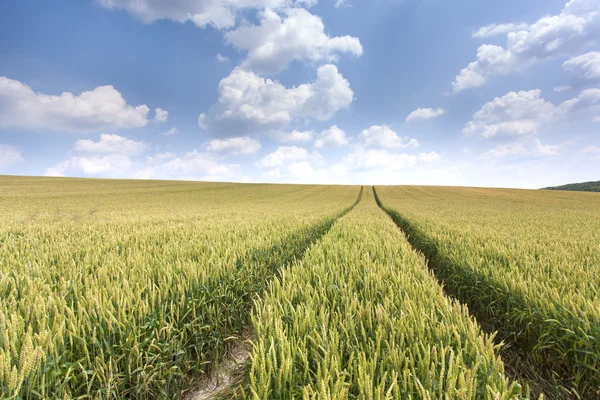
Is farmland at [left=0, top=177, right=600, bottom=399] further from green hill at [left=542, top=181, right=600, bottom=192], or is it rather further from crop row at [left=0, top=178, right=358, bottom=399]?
green hill at [left=542, top=181, right=600, bottom=192]

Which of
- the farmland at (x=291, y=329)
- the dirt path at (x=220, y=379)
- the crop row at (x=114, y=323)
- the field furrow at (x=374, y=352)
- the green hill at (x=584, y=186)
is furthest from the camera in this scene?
the green hill at (x=584, y=186)

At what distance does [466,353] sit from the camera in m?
1.64

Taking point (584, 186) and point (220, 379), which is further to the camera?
point (584, 186)

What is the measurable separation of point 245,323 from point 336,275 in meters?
1.52

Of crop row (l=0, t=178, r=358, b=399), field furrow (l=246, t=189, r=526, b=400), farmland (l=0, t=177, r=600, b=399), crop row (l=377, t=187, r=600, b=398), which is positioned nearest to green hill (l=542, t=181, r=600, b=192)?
crop row (l=377, t=187, r=600, b=398)

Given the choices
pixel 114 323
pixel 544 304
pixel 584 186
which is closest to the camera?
pixel 114 323

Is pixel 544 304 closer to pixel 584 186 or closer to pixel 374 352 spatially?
pixel 374 352

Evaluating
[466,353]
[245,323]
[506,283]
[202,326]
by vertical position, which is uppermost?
[466,353]

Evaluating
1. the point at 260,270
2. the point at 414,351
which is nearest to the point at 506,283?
the point at 414,351

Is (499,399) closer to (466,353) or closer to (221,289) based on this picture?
(466,353)

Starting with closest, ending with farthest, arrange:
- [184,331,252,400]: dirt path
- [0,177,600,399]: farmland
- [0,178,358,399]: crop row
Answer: [0,177,600,399]: farmland → [0,178,358,399]: crop row → [184,331,252,400]: dirt path

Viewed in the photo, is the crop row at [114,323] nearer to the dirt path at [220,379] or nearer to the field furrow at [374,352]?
the dirt path at [220,379]

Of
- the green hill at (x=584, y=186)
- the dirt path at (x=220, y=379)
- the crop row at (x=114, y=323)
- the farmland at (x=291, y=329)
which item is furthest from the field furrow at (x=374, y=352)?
the green hill at (x=584, y=186)

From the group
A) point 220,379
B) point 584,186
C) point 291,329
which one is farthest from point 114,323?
point 584,186
